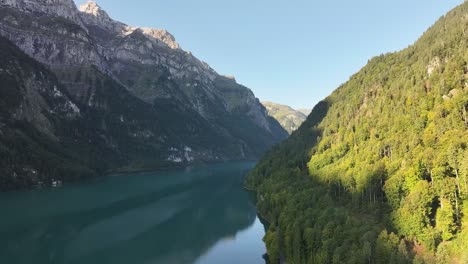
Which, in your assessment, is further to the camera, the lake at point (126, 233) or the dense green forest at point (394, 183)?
the lake at point (126, 233)

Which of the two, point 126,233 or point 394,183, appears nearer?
point 394,183

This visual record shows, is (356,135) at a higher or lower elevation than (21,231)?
higher

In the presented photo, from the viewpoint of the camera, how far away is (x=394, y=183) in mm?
99062

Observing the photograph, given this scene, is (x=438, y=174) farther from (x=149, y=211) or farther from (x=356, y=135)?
(x=149, y=211)

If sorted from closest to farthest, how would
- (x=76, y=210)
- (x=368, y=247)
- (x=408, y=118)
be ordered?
(x=368, y=247) < (x=408, y=118) < (x=76, y=210)

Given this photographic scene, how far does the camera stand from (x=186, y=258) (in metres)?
114

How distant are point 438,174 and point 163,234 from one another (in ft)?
297

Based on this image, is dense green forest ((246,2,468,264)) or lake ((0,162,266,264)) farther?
lake ((0,162,266,264))

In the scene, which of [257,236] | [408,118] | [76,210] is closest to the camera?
[408,118]

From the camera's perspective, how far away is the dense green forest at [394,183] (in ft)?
254

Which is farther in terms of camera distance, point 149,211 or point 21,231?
point 149,211

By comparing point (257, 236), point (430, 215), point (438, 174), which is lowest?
Result: point (257, 236)

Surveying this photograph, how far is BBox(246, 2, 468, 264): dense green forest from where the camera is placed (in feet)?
254

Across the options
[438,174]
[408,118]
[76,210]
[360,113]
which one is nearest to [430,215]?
[438,174]
